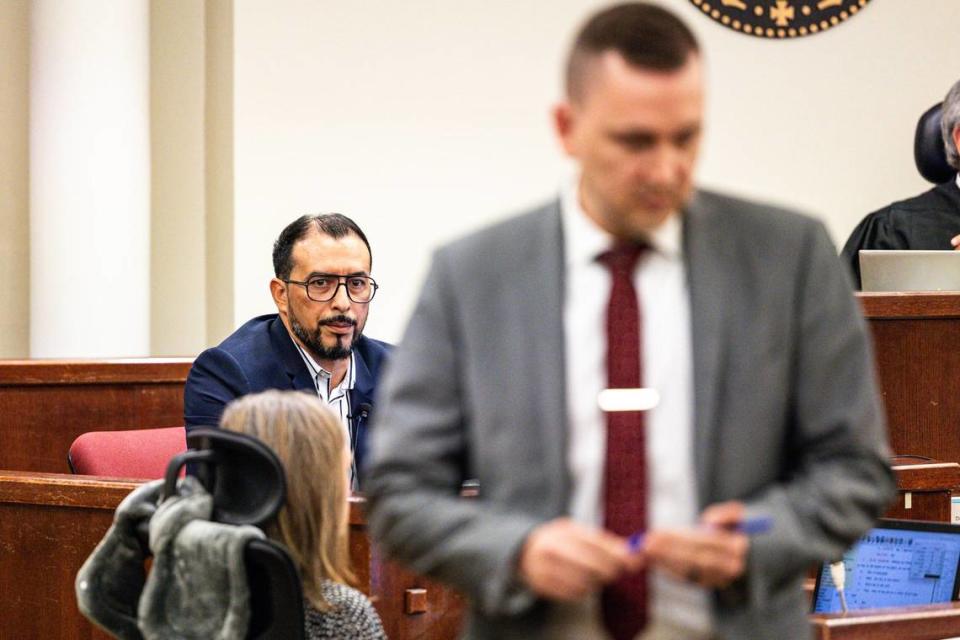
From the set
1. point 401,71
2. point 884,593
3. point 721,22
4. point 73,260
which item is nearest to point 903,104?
point 721,22

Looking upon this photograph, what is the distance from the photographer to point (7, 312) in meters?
6.21

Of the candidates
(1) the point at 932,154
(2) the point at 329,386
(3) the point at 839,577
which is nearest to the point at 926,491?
(3) the point at 839,577

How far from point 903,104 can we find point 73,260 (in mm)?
3877

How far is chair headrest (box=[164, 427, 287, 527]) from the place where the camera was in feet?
7.04

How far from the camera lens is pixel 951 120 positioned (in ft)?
16.5

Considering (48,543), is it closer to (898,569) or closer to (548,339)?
(898,569)

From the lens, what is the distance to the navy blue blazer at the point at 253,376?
3973 mm

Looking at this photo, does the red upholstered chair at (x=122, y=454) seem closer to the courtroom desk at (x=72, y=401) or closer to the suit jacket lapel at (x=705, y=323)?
the courtroom desk at (x=72, y=401)

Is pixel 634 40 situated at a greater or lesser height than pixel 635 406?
greater

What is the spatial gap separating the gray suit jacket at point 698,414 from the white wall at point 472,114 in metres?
4.71

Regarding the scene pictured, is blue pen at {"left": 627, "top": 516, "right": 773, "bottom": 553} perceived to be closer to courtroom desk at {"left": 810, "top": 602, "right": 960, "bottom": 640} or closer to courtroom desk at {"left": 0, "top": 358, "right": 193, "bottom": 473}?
courtroom desk at {"left": 810, "top": 602, "right": 960, "bottom": 640}

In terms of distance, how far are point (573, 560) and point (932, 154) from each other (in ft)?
15.8

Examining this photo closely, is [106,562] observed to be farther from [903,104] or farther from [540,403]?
[903,104]

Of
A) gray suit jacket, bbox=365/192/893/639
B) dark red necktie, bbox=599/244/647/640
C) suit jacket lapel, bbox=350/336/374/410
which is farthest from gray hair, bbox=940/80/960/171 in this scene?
dark red necktie, bbox=599/244/647/640
